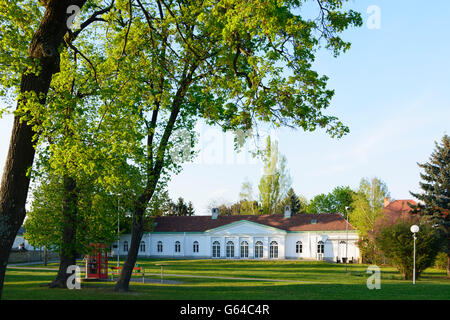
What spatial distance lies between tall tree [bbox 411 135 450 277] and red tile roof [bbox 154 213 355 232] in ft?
68.5

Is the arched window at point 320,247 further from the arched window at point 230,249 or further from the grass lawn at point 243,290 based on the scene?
the grass lawn at point 243,290

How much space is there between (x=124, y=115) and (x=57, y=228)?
37.7 feet

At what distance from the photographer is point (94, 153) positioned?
12.1m

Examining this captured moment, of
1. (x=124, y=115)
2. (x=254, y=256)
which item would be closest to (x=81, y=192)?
(x=124, y=115)

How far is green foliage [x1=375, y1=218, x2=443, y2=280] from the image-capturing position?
3059 cm

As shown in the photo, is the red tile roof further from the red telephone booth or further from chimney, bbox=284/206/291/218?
the red telephone booth

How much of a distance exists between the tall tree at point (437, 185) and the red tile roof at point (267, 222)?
20.9 metres

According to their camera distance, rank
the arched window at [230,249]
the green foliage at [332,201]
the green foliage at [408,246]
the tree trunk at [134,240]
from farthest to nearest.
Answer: the green foliage at [332,201], the arched window at [230,249], the green foliage at [408,246], the tree trunk at [134,240]

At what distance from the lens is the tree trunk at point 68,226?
21.6 metres

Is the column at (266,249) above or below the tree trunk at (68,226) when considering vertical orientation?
below

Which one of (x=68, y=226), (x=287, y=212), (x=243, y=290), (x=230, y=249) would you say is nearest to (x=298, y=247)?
(x=287, y=212)

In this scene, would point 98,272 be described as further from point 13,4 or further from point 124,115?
point 13,4

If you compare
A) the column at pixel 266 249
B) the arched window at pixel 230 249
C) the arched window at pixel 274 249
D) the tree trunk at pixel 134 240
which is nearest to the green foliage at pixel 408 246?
the tree trunk at pixel 134 240

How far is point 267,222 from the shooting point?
6469cm
